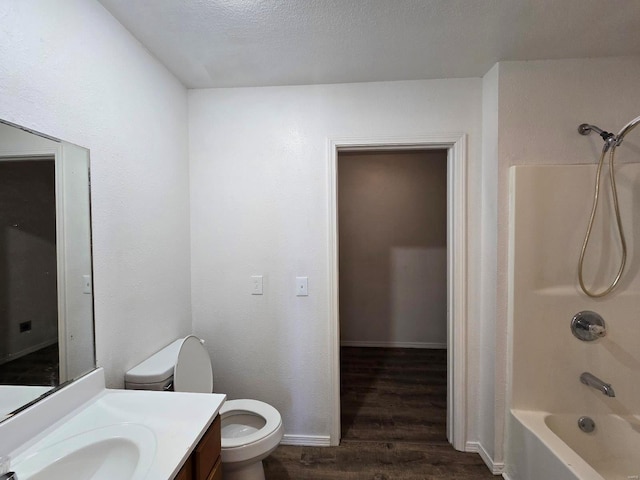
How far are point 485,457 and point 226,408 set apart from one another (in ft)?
5.20

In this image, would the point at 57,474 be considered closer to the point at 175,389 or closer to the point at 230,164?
the point at 175,389

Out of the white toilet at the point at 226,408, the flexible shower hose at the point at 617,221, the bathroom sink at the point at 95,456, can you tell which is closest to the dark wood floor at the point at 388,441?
the white toilet at the point at 226,408

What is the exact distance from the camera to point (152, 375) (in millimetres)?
1313

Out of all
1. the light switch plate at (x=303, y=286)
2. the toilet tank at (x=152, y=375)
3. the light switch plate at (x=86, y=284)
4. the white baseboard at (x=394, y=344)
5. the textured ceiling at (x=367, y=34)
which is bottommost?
the white baseboard at (x=394, y=344)

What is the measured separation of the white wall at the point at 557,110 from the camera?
61.9 inches

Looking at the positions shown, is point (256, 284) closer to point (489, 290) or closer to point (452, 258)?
point (452, 258)

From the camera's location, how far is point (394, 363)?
3.11 m

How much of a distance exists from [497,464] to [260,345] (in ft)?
5.12

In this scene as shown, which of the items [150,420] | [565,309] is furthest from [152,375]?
[565,309]

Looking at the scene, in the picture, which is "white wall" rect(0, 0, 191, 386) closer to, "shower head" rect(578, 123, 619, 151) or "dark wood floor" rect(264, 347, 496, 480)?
"dark wood floor" rect(264, 347, 496, 480)

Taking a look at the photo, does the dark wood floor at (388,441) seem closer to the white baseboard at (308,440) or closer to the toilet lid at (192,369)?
the white baseboard at (308,440)

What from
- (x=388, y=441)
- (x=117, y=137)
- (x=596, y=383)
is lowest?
(x=388, y=441)

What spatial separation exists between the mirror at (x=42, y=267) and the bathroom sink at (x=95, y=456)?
0.17m

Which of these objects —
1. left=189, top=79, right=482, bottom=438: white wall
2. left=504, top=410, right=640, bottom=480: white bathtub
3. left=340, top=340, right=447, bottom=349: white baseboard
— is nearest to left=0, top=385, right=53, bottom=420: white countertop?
left=189, top=79, right=482, bottom=438: white wall
